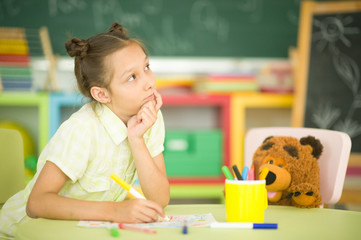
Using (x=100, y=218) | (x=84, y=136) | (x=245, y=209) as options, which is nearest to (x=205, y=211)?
(x=245, y=209)

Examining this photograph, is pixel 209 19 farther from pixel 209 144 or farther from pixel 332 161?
pixel 332 161

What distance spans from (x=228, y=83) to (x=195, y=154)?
0.51 meters

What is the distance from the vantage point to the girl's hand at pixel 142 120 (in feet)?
3.88

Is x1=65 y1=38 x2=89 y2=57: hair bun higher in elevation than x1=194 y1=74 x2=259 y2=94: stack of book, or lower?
higher

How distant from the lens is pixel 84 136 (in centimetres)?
116

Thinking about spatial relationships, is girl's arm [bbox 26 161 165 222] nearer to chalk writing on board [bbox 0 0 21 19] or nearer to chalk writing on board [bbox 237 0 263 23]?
chalk writing on board [bbox 0 0 21 19]

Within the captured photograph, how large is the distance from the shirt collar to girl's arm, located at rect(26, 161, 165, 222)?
221 mm

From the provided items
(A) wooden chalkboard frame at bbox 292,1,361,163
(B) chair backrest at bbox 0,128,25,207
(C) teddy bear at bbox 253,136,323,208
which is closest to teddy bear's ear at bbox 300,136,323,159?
(C) teddy bear at bbox 253,136,323,208

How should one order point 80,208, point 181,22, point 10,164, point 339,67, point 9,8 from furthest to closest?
point 181,22, point 9,8, point 339,67, point 10,164, point 80,208

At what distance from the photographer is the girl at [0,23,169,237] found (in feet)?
3.78

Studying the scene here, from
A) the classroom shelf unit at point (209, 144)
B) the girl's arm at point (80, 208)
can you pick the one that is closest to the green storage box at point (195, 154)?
the classroom shelf unit at point (209, 144)

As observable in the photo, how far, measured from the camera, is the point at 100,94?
1.26 metres

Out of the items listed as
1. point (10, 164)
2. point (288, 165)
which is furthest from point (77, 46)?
point (288, 165)

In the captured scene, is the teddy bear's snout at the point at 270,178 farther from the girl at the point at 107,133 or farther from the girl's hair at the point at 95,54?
the girl's hair at the point at 95,54
